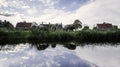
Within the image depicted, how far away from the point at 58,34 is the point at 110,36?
550 centimetres

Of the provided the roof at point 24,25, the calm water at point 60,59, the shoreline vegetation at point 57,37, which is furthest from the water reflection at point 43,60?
the roof at point 24,25

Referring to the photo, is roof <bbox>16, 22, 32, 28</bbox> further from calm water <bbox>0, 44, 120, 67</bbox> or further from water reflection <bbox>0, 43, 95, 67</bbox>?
water reflection <bbox>0, 43, 95, 67</bbox>

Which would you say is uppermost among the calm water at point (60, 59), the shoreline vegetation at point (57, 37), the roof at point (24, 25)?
the roof at point (24, 25)

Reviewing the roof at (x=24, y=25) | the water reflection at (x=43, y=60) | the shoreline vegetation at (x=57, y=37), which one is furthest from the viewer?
the roof at (x=24, y=25)

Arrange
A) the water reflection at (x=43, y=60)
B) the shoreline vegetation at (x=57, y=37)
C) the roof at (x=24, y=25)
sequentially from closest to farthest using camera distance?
the water reflection at (x=43, y=60) < the shoreline vegetation at (x=57, y=37) < the roof at (x=24, y=25)

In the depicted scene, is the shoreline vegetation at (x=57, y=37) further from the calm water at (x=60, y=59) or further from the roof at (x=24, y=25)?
the roof at (x=24, y=25)

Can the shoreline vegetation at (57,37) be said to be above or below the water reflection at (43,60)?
above

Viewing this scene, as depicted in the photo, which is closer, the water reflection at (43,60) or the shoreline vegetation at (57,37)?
the water reflection at (43,60)

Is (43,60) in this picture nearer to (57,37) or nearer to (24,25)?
(57,37)

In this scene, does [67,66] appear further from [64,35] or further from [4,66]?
[64,35]

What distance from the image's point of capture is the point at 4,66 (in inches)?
416

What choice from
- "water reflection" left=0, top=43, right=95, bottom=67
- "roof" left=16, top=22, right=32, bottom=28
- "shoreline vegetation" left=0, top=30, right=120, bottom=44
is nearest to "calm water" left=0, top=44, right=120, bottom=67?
"water reflection" left=0, top=43, right=95, bottom=67

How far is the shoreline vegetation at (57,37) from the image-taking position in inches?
905

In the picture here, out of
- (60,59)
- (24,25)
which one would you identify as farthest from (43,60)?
(24,25)
